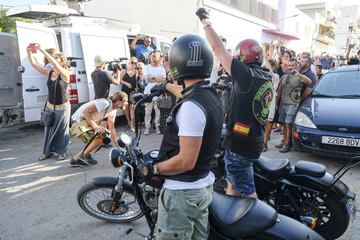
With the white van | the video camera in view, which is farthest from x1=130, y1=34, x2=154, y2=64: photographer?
the video camera

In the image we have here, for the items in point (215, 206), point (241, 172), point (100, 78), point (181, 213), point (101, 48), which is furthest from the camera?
point (101, 48)

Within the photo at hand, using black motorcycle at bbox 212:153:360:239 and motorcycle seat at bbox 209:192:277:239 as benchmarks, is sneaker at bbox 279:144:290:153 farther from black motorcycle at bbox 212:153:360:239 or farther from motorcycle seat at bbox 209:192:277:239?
motorcycle seat at bbox 209:192:277:239

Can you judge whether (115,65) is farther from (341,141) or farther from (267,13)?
(267,13)

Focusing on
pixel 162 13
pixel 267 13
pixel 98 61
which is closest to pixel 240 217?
pixel 98 61

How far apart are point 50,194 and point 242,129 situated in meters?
2.82

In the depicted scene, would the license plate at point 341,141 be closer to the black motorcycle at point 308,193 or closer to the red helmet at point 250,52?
the black motorcycle at point 308,193

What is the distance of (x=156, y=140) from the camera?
22.4ft

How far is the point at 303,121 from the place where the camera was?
5293 millimetres

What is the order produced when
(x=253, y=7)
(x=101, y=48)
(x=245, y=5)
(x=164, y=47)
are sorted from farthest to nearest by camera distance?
(x=253, y=7)
(x=245, y=5)
(x=164, y=47)
(x=101, y=48)

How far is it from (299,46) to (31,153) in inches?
1679

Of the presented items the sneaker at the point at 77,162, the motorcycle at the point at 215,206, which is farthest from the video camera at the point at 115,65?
the motorcycle at the point at 215,206

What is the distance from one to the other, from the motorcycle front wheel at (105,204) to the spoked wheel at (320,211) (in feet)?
4.78

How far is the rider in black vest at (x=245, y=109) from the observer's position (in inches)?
97.8

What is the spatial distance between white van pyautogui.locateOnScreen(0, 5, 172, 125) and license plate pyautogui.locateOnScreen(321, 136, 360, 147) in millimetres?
4775
